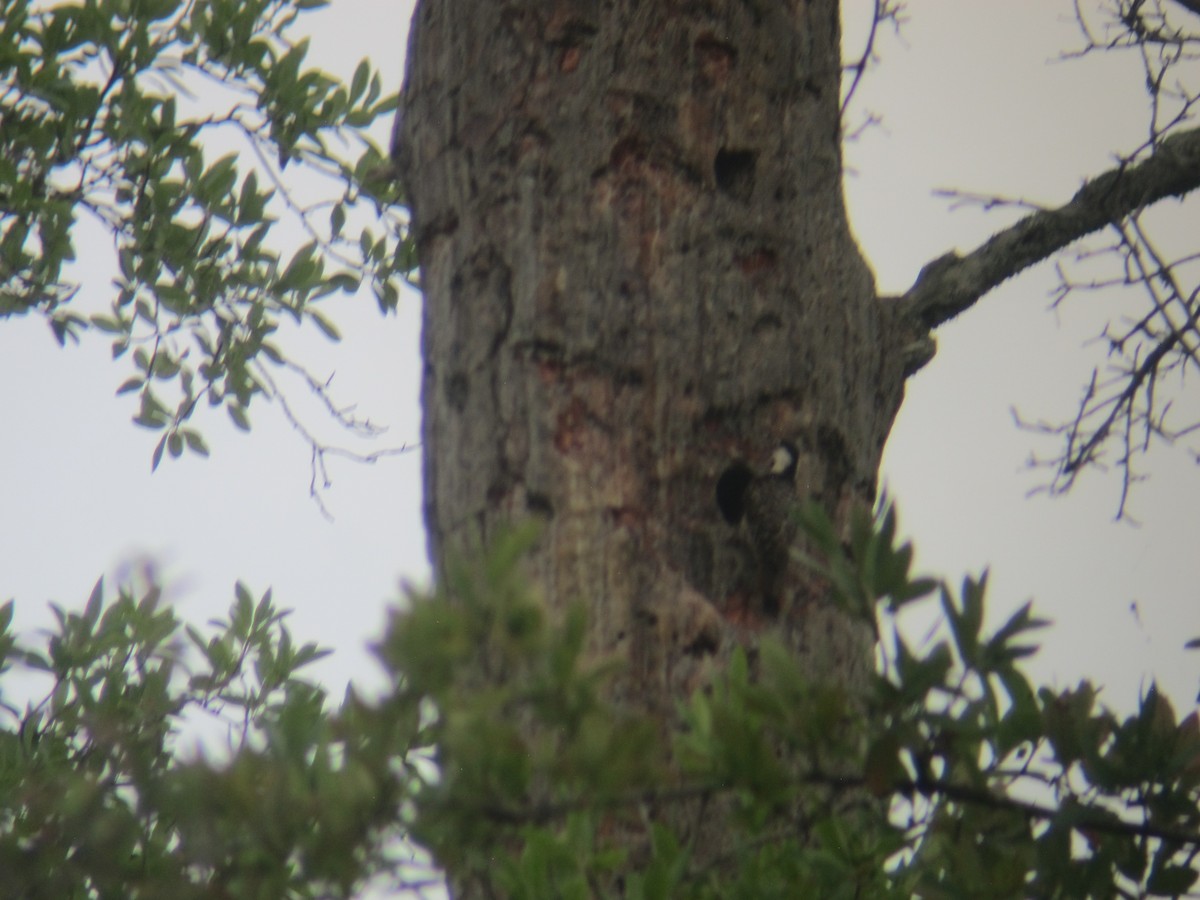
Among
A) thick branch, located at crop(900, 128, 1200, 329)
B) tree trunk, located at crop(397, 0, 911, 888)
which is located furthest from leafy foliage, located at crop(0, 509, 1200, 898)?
thick branch, located at crop(900, 128, 1200, 329)

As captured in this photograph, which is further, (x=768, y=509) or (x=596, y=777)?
(x=768, y=509)

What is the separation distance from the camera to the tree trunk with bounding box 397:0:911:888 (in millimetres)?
1981

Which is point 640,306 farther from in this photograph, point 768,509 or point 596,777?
point 596,777

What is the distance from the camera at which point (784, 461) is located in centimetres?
210

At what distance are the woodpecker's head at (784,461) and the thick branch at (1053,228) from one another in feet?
2.11

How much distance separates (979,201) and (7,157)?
7.51 ft

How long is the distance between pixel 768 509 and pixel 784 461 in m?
0.09

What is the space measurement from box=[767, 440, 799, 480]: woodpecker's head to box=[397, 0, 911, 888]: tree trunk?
0.02 m

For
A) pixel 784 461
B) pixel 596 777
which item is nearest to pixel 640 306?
pixel 784 461

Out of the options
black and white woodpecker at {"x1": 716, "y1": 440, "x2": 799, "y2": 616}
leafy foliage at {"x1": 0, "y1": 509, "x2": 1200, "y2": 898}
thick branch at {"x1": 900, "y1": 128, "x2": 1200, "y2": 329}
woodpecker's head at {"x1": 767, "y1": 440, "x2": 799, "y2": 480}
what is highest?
thick branch at {"x1": 900, "y1": 128, "x2": 1200, "y2": 329}

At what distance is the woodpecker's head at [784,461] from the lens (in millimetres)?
2092

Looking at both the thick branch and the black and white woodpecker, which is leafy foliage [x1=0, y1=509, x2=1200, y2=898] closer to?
the black and white woodpecker

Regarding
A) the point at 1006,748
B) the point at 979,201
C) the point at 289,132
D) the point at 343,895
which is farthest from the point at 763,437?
the point at 289,132

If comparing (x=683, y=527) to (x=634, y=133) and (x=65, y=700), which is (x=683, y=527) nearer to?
(x=634, y=133)
